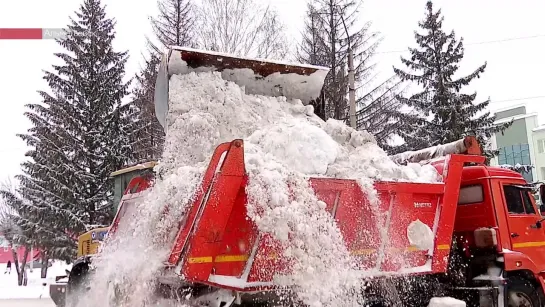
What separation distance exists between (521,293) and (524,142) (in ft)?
147

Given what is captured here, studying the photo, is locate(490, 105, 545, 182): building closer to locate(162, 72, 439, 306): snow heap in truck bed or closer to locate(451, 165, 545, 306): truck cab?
locate(451, 165, 545, 306): truck cab

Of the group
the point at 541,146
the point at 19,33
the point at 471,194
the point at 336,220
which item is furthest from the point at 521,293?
the point at 541,146

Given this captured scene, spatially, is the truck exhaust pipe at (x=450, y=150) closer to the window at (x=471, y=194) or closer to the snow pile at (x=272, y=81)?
the window at (x=471, y=194)

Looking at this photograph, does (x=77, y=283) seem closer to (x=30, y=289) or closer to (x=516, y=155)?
(x=30, y=289)

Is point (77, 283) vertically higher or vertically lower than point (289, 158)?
lower

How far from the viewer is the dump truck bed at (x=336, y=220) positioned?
13.9ft

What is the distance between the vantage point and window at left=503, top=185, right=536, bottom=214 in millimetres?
6746

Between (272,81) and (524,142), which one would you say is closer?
(272,81)

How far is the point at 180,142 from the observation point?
205 inches

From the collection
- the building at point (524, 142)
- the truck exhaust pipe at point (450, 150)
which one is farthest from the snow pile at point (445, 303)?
the building at point (524, 142)

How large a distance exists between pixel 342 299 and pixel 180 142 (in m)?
2.17

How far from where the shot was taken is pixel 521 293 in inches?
252

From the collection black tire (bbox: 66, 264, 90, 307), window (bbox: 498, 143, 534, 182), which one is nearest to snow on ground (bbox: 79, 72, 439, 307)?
black tire (bbox: 66, 264, 90, 307)

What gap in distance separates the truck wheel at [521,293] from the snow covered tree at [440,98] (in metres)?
13.4
